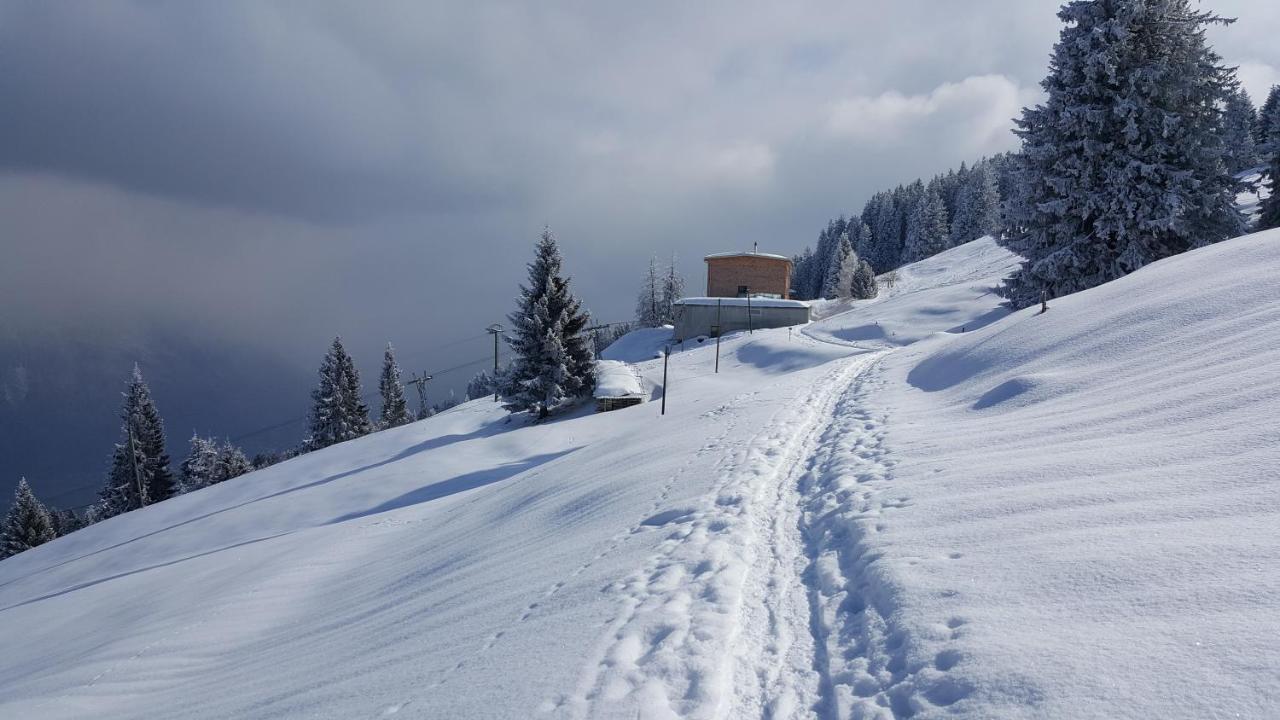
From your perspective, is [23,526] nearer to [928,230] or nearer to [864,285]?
[864,285]

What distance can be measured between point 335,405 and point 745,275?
4169cm

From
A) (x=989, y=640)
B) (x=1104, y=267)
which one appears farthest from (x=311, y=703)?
(x=1104, y=267)

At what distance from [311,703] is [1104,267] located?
2432cm

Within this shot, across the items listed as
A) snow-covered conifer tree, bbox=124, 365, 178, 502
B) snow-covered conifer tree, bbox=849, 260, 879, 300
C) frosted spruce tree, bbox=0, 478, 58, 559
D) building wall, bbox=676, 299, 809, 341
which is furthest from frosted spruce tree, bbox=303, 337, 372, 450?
snow-covered conifer tree, bbox=849, 260, 879, 300

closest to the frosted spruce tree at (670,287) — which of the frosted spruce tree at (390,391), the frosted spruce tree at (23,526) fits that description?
the frosted spruce tree at (390,391)

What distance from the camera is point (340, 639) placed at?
22.3 ft

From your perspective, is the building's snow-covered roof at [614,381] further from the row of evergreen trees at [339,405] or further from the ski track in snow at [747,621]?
the ski track in snow at [747,621]

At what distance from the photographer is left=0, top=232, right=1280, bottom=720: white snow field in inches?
135

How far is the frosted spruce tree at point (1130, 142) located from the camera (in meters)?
18.0

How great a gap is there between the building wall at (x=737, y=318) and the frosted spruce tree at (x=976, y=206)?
5707 cm

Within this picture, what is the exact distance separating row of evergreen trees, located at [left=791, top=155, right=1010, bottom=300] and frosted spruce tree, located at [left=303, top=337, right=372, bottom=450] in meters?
56.5

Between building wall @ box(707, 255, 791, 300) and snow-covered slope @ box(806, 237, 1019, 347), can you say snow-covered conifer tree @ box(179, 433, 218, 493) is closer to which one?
snow-covered slope @ box(806, 237, 1019, 347)

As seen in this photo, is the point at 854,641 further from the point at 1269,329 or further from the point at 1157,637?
the point at 1269,329

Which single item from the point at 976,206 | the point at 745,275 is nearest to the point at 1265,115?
the point at 976,206
